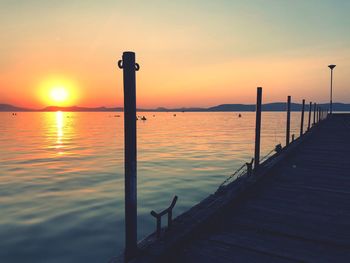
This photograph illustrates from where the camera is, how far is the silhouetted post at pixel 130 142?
3914 millimetres

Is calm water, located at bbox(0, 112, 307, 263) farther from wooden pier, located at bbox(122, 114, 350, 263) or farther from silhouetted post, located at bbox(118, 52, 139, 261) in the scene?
silhouetted post, located at bbox(118, 52, 139, 261)

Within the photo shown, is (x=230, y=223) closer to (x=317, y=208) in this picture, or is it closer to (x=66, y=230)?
(x=317, y=208)

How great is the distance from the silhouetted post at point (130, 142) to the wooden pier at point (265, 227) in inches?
9.7

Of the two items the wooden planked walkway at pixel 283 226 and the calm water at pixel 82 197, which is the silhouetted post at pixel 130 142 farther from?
the calm water at pixel 82 197

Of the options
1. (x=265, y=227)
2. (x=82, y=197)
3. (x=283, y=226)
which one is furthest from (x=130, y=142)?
(x=82, y=197)

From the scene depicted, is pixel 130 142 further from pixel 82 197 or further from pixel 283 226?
pixel 82 197

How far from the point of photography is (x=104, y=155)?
84.8 feet

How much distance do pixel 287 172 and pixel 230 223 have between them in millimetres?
5276

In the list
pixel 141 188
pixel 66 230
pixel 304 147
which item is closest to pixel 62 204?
pixel 66 230

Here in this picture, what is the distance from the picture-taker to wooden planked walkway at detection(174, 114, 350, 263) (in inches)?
173

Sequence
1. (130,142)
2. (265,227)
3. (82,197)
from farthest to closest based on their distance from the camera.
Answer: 1. (82,197)
2. (265,227)
3. (130,142)

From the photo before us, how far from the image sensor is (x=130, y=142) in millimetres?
4047

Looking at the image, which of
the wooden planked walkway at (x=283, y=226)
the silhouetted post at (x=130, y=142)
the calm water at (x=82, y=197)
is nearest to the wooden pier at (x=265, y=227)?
the wooden planked walkway at (x=283, y=226)

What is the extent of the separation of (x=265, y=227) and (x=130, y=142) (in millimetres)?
3230
